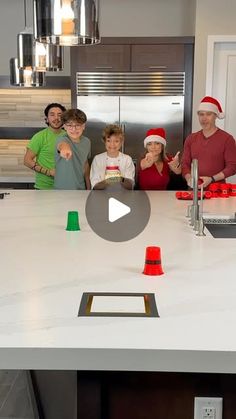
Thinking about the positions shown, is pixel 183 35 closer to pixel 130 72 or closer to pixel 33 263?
pixel 130 72

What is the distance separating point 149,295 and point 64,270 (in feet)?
1.23

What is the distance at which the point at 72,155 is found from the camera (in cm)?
358

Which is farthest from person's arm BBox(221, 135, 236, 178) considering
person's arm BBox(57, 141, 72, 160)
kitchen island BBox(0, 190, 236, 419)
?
kitchen island BBox(0, 190, 236, 419)

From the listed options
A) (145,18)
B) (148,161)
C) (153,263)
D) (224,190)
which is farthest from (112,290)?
(145,18)

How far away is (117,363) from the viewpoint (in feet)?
3.90

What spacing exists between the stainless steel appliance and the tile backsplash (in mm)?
470

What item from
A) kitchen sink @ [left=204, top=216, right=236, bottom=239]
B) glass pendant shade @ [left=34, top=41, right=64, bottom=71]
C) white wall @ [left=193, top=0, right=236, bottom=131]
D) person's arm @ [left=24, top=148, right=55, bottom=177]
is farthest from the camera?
white wall @ [left=193, top=0, right=236, bottom=131]

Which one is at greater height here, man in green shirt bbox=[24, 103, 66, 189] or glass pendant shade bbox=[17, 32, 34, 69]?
glass pendant shade bbox=[17, 32, 34, 69]

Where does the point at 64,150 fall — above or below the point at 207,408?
above

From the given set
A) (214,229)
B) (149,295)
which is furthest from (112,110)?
(149,295)

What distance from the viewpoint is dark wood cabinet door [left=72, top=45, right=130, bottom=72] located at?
5289mm

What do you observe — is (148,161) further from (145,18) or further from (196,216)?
(145,18)

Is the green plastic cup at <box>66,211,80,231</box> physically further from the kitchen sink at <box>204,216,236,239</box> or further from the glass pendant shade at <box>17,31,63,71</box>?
the glass pendant shade at <box>17,31,63,71</box>

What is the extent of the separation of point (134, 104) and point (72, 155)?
197 centimetres
